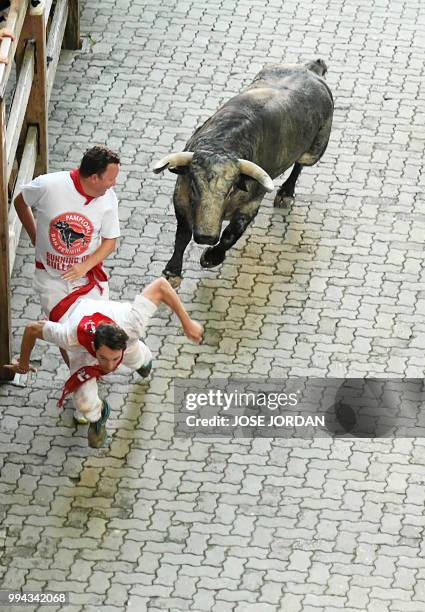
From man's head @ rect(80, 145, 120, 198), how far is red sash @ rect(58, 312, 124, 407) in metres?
0.83

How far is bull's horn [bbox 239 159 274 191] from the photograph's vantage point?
10.2m

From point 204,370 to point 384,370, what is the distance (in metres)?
1.24

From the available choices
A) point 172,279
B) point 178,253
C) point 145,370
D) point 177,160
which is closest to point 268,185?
point 177,160

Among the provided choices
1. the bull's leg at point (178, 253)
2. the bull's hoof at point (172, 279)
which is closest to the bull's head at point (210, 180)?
the bull's leg at point (178, 253)

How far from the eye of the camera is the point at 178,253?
10.6 metres

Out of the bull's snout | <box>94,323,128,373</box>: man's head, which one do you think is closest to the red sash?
<box>94,323,128,373</box>: man's head

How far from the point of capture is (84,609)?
824 centimetres

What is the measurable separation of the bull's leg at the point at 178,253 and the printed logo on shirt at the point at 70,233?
1527 millimetres

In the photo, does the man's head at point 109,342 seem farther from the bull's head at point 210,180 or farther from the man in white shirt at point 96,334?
the bull's head at point 210,180

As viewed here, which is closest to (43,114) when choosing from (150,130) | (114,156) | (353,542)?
(150,130)

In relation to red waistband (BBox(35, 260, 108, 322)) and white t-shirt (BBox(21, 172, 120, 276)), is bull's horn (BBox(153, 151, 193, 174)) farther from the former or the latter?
red waistband (BBox(35, 260, 108, 322))

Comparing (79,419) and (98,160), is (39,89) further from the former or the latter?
(79,419)

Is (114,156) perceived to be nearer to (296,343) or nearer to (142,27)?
(296,343)

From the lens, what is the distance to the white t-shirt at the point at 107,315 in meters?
8.74
